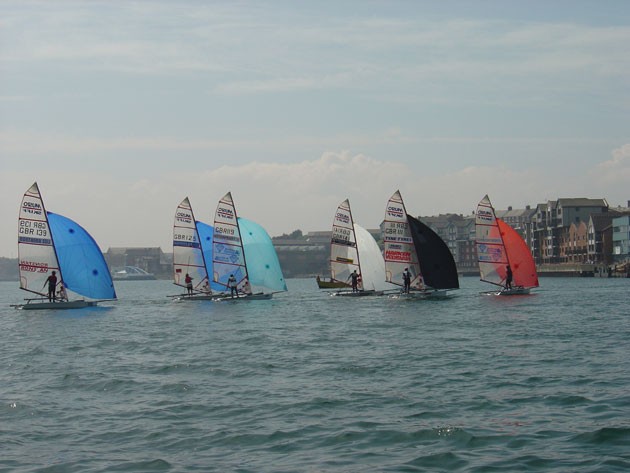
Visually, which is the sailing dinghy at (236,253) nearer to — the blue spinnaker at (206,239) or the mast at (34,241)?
the blue spinnaker at (206,239)

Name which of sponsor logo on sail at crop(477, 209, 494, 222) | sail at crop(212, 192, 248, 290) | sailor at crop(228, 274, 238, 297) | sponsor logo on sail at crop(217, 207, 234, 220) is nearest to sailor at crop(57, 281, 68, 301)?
sail at crop(212, 192, 248, 290)

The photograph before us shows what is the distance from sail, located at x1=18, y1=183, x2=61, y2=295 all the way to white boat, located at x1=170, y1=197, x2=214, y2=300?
1142cm

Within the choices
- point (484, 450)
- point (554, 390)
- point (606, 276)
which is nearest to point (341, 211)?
point (554, 390)

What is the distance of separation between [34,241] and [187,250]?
13.0 meters

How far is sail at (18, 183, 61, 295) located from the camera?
2149 inches

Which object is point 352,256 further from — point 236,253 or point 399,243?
point 236,253

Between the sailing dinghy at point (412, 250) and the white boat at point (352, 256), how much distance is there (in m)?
6.28

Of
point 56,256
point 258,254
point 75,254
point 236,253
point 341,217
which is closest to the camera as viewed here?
point 56,256

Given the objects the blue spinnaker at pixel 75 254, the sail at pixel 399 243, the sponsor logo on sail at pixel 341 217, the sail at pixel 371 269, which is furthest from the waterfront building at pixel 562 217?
the blue spinnaker at pixel 75 254

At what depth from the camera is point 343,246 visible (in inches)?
2808

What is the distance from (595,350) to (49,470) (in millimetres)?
19526

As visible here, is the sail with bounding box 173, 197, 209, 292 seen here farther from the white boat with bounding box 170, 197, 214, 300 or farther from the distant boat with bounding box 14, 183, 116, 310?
the distant boat with bounding box 14, 183, 116, 310

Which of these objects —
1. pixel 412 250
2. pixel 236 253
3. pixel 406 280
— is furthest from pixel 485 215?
pixel 236 253

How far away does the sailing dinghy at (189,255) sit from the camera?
214 ft
